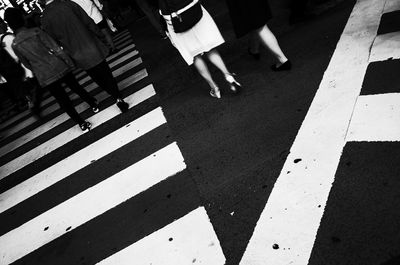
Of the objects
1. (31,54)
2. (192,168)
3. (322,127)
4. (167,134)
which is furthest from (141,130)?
(322,127)

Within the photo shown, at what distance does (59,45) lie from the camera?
532 centimetres

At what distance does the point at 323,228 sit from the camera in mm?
2434

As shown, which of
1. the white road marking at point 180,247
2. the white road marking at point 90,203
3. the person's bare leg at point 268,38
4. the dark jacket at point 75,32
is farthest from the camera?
the dark jacket at point 75,32

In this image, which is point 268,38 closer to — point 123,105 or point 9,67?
point 123,105

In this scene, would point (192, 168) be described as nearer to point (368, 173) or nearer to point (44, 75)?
point (368, 173)

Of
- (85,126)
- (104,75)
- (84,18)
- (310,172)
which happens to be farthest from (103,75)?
(310,172)

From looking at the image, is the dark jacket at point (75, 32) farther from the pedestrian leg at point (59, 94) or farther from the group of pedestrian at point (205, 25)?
the group of pedestrian at point (205, 25)

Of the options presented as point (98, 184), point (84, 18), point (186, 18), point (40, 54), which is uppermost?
point (84, 18)

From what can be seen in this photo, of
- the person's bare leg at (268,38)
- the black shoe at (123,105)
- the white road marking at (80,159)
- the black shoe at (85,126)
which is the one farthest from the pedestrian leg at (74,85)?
the person's bare leg at (268,38)

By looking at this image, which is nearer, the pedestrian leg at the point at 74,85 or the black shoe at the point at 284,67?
the black shoe at the point at 284,67

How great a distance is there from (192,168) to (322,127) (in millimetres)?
1473

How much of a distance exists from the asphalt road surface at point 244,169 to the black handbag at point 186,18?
119 cm

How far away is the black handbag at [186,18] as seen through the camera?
406cm

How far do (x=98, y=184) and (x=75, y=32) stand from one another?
8.07 feet
